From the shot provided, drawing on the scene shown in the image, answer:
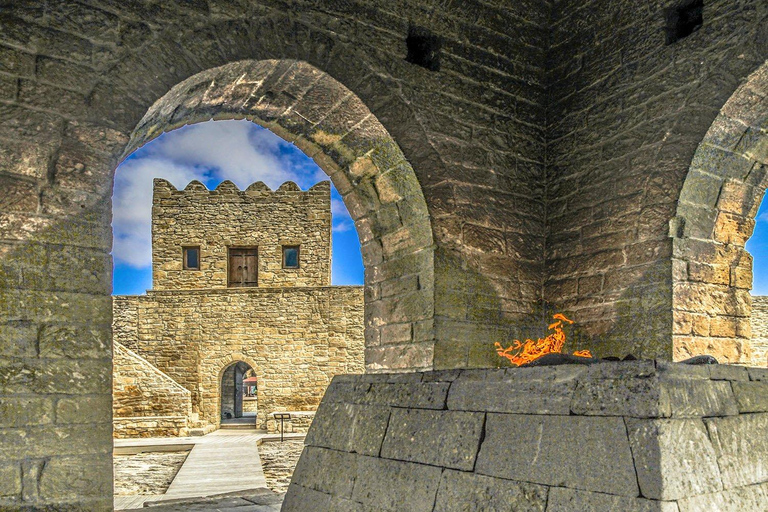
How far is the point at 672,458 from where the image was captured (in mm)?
1545

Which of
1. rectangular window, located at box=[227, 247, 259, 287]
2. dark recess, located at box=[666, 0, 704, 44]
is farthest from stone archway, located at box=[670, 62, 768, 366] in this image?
rectangular window, located at box=[227, 247, 259, 287]

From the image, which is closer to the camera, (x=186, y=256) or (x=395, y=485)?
(x=395, y=485)

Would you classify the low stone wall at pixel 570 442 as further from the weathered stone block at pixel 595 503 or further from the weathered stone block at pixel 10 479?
the weathered stone block at pixel 10 479

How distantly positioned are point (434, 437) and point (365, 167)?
296 cm

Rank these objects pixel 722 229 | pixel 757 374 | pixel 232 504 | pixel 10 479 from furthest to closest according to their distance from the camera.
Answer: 1. pixel 722 229
2. pixel 232 504
3. pixel 10 479
4. pixel 757 374

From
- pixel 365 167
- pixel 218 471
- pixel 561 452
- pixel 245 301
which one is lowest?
pixel 218 471

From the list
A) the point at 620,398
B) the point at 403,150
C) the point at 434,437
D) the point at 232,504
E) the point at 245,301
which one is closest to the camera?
the point at 620,398

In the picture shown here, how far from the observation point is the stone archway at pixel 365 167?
436cm

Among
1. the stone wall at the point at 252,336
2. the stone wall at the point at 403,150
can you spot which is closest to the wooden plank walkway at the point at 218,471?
the stone wall at the point at 403,150

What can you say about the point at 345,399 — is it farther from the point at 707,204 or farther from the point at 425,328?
the point at 707,204

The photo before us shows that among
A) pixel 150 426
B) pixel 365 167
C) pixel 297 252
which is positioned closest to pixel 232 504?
pixel 365 167

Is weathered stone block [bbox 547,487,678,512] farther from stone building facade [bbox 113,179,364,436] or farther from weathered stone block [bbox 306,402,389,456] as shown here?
stone building facade [bbox 113,179,364,436]

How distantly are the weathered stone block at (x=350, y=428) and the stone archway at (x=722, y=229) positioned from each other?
8.21 feet

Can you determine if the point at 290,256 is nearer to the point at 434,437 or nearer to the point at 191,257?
the point at 191,257
